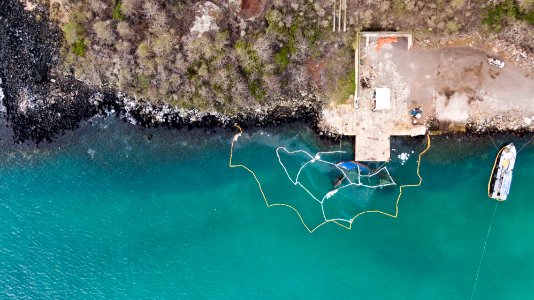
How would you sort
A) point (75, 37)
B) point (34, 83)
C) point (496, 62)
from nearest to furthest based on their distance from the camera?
1. point (496, 62)
2. point (75, 37)
3. point (34, 83)

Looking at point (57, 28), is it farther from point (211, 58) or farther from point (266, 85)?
point (266, 85)

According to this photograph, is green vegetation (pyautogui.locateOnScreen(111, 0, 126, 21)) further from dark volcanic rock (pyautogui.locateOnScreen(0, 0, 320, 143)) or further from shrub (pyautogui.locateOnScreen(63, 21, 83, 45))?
dark volcanic rock (pyautogui.locateOnScreen(0, 0, 320, 143))

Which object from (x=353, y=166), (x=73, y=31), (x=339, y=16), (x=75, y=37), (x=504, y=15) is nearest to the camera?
(x=504, y=15)

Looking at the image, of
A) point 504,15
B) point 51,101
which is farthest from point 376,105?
point 51,101

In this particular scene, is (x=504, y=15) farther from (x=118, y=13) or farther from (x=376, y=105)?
(x=118, y=13)

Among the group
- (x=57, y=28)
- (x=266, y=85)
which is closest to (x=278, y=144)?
(x=266, y=85)

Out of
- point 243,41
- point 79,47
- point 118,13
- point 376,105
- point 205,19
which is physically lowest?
point 376,105
